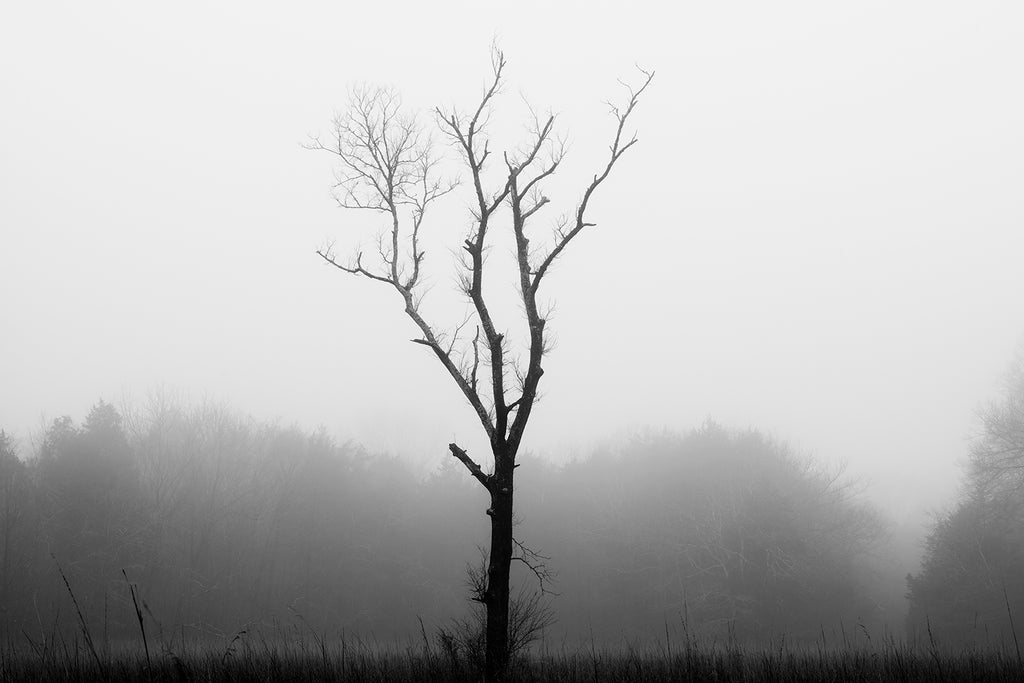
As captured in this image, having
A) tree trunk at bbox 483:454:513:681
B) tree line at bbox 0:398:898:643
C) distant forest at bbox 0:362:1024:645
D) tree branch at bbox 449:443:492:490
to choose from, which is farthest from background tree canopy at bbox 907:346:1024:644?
tree branch at bbox 449:443:492:490

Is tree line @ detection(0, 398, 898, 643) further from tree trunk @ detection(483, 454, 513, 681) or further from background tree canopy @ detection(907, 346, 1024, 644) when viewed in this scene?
tree trunk @ detection(483, 454, 513, 681)

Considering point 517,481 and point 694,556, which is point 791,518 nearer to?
point 694,556

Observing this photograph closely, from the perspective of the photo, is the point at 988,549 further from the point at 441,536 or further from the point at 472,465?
the point at 472,465

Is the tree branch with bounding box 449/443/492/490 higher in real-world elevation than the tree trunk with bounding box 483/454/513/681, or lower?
higher

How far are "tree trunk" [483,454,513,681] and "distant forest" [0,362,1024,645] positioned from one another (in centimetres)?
2030

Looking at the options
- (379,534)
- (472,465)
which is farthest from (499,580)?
(379,534)

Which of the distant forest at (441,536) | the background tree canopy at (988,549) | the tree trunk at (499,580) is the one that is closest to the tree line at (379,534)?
the distant forest at (441,536)

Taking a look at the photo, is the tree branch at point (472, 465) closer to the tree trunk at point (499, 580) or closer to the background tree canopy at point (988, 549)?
the tree trunk at point (499, 580)

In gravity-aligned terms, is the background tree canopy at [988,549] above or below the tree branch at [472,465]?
below

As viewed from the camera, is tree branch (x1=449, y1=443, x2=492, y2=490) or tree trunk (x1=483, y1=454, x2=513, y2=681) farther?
tree branch (x1=449, y1=443, x2=492, y2=490)

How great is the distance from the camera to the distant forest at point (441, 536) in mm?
26609

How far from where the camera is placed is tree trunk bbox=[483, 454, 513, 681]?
8.56 meters

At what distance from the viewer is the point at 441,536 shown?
125 ft

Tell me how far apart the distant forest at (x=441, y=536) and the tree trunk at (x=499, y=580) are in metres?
20.3
